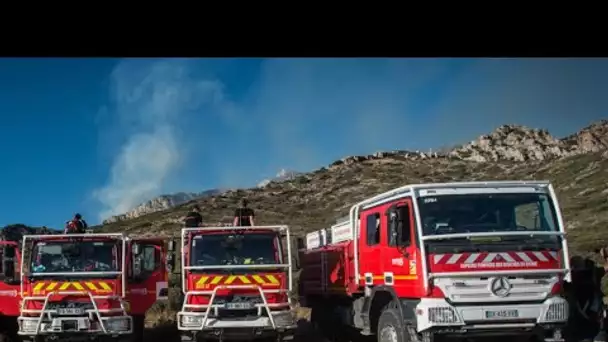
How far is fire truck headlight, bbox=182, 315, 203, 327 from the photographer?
498 inches

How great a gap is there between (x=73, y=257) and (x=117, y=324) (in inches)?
55.7

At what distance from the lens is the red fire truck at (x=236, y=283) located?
1270 cm

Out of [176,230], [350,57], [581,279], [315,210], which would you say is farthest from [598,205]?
[350,57]

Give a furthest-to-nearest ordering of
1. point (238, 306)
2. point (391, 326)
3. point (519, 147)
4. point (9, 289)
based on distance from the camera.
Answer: point (519, 147)
point (9, 289)
point (238, 306)
point (391, 326)

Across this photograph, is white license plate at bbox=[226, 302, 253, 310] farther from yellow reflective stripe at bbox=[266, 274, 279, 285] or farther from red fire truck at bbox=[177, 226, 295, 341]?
yellow reflective stripe at bbox=[266, 274, 279, 285]

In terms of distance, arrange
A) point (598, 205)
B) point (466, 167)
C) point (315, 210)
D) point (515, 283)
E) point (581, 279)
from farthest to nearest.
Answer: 1. point (466, 167)
2. point (315, 210)
3. point (598, 205)
4. point (581, 279)
5. point (515, 283)

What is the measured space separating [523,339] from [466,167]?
52.0 metres

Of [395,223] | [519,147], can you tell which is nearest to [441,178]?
[519,147]

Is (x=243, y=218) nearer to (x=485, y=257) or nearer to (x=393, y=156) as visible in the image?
(x=485, y=257)

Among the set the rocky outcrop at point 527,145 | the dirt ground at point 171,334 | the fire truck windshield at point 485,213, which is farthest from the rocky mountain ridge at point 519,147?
the fire truck windshield at point 485,213

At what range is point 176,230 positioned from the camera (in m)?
44.3

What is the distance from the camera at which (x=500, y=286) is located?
10070 millimetres

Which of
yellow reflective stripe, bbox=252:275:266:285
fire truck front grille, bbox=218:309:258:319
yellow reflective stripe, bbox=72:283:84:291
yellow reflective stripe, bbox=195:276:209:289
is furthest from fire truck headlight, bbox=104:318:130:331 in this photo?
yellow reflective stripe, bbox=252:275:266:285
